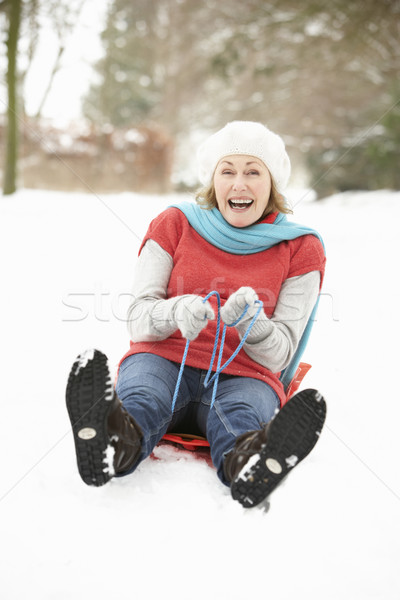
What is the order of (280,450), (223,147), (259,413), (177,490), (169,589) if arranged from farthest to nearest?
(223,147) < (259,413) < (177,490) < (280,450) < (169,589)

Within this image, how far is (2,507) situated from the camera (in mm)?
1299

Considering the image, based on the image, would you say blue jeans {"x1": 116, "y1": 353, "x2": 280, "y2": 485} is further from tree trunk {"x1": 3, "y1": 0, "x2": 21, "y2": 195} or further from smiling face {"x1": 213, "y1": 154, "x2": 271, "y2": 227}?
tree trunk {"x1": 3, "y1": 0, "x2": 21, "y2": 195}

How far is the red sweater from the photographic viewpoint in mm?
1704

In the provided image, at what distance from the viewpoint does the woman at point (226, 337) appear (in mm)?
1257

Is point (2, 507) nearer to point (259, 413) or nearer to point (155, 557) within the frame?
point (155, 557)

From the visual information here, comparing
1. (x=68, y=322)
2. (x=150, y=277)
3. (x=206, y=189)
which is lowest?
(x=68, y=322)

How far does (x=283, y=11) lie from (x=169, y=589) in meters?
10.6

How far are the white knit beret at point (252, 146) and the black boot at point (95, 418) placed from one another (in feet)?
3.06

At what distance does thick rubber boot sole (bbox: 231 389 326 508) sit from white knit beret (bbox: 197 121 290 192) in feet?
3.01

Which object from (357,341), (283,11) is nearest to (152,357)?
(357,341)

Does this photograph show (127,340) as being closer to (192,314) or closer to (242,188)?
(242,188)

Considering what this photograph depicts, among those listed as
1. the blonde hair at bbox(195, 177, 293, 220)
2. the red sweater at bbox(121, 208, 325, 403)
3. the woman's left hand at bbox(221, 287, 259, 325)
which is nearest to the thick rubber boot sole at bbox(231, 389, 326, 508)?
the woman's left hand at bbox(221, 287, 259, 325)

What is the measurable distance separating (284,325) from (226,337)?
0.20 meters

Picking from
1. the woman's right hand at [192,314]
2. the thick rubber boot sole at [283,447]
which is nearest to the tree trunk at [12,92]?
the woman's right hand at [192,314]
